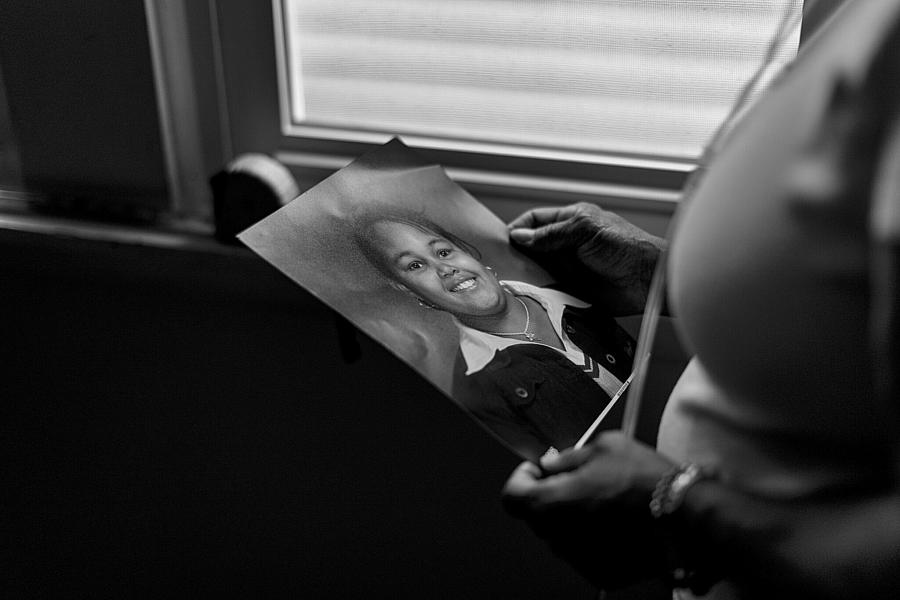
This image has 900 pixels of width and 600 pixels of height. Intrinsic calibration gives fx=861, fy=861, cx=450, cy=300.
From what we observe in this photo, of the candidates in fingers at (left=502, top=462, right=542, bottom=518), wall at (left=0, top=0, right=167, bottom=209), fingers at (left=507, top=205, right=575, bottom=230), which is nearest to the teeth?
fingers at (left=507, top=205, right=575, bottom=230)

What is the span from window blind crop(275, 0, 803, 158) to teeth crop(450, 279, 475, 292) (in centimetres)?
28

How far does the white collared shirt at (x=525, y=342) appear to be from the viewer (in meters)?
0.65

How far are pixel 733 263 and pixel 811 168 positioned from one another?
0.06m

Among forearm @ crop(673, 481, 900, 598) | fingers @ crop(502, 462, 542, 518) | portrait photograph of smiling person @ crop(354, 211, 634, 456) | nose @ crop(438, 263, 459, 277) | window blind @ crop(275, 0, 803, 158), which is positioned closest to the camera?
forearm @ crop(673, 481, 900, 598)

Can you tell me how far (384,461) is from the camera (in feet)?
3.24

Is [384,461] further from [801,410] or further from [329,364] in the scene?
[801,410]

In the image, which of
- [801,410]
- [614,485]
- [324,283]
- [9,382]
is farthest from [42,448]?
[801,410]

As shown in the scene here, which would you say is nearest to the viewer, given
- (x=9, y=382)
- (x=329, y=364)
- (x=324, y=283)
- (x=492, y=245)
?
(x=324, y=283)

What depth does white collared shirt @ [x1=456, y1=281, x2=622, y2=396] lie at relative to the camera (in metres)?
0.65

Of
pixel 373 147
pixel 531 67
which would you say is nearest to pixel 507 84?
pixel 531 67

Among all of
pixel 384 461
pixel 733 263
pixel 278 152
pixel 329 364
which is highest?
pixel 733 263

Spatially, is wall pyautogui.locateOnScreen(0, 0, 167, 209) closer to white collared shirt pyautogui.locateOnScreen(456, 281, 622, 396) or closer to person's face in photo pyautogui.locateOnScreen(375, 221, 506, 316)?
person's face in photo pyautogui.locateOnScreen(375, 221, 506, 316)

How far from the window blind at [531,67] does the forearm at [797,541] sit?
1.73 feet

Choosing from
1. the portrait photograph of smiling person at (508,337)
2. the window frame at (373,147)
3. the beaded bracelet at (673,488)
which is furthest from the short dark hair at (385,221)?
the beaded bracelet at (673,488)
